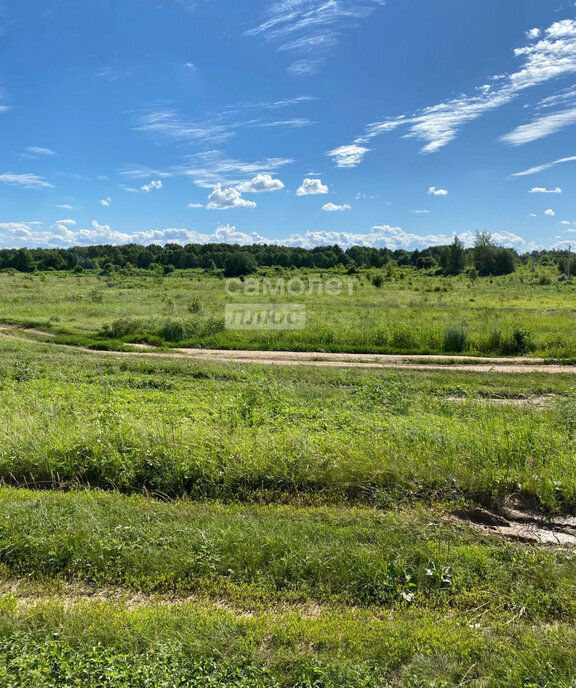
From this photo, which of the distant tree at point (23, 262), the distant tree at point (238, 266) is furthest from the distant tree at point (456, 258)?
the distant tree at point (23, 262)

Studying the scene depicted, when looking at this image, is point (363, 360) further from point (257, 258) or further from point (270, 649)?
point (257, 258)

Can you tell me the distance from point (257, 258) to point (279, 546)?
338 ft

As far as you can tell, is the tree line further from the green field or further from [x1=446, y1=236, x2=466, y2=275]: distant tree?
the green field

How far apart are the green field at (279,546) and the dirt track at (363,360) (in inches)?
209

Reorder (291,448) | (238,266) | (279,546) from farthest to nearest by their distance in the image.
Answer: (238,266), (291,448), (279,546)

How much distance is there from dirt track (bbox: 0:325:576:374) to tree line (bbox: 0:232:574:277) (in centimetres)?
5978

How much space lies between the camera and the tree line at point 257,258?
83.4m

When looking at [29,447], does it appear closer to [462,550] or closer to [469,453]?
[462,550]

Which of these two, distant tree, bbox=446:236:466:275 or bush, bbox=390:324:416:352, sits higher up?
distant tree, bbox=446:236:466:275

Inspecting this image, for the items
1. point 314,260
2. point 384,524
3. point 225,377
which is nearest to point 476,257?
point 314,260

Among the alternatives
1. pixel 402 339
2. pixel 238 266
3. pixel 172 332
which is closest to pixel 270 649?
pixel 402 339

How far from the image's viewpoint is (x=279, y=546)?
150 inches

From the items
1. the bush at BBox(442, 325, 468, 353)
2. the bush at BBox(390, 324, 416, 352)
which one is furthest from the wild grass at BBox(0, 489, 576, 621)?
the bush at BBox(442, 325, 468, 353)

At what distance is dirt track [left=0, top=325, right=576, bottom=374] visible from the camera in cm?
1295
